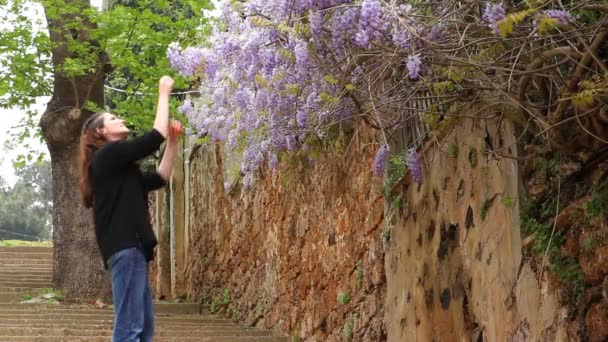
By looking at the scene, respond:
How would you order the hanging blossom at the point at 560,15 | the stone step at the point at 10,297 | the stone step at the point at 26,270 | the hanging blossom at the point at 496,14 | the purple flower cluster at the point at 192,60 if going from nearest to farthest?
the hanging blossom at the point at 560,15, the hanging blossom at the point at 496,14, the purple flower cluster at the point at 192,60, the stone step at the point at 10,297, the stone step at the point at 26,270

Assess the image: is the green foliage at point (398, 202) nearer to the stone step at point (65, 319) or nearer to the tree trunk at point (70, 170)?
the stone step at point (65, 319)

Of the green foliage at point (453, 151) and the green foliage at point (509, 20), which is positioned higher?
the green foliage at point (509, 20)

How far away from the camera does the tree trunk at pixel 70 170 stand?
1265 cm

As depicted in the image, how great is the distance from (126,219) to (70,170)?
27.9 feet

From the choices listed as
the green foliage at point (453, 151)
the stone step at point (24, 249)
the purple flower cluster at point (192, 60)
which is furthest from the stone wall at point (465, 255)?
the stone step at point (24, 249)

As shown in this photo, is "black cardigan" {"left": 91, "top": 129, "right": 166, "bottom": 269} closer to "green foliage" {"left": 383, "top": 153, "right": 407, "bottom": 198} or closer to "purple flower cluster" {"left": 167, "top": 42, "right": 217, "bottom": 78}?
"purple flower cluster" {"left": 167, "top": 42, "right": 217, "bottom": 78}

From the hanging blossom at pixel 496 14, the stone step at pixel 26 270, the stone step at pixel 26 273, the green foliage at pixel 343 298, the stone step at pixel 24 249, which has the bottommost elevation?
the green foliage at pixel 343 298

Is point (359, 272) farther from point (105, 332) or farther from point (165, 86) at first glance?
point (165, 86)

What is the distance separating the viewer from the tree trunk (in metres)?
12.6

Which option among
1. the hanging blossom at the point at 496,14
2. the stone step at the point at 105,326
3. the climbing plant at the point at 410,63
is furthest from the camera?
the stone step at the point at 105,326

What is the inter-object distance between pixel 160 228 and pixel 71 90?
4.88m

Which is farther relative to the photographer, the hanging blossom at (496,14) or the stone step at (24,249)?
the stone step at (24,249)

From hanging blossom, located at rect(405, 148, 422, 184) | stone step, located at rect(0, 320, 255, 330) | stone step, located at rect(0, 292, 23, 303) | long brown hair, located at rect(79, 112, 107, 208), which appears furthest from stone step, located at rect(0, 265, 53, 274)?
long brown hair, located at rect(79, 112, 107, 208)

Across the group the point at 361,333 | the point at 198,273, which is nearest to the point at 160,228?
the point at 198,273
